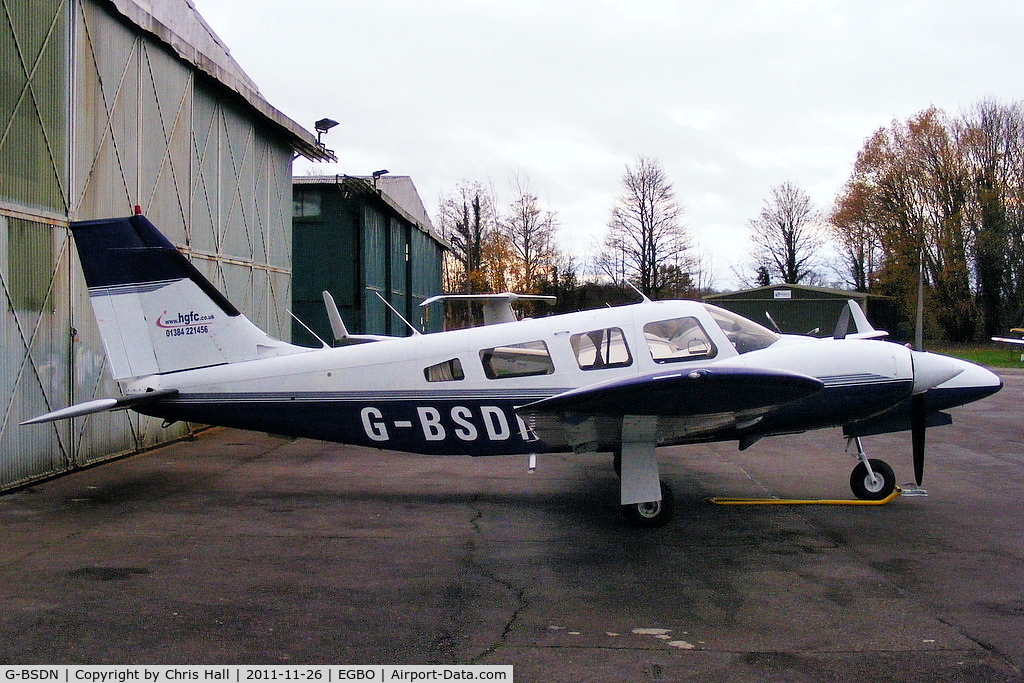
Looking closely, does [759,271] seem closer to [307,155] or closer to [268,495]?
[307,155]

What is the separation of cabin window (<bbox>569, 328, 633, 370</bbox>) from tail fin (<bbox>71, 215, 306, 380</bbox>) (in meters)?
3.62

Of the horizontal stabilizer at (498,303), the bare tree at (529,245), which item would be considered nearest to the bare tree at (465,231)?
the bare tree at (529,245)

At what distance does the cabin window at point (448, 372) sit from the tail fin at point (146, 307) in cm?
217

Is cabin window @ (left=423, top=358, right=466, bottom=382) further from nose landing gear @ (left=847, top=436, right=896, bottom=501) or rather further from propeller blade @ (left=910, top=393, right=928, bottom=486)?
propeller blade @ (left=910, top=393, right=928, bottom=486)

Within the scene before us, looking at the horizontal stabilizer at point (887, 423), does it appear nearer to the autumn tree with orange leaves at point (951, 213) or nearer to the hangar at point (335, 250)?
the hangar at point (335, 250)

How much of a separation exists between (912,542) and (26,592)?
7039 millimetres

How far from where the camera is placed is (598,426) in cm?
725

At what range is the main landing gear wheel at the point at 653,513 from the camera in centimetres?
750

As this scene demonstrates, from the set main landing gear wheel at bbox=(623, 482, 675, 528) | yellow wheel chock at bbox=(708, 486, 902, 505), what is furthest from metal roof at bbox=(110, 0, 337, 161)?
yellow wheel chock at bbox=(708, 486, 902, 505)

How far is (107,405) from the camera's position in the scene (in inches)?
309

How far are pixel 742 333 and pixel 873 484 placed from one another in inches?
92.7

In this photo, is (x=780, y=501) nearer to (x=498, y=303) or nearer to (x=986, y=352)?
(x=498, y=303)

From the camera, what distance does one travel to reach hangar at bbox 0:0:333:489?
9312 millimetres

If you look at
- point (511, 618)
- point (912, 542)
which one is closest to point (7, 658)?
point (511, 618)
